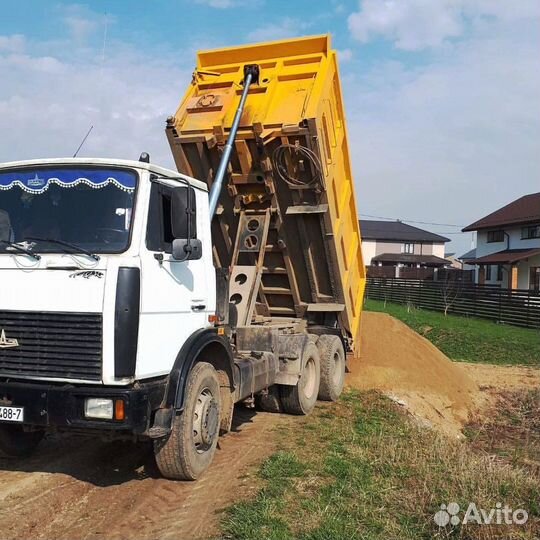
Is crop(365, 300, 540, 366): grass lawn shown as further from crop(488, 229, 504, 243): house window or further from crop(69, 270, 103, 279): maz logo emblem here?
crop(488, 229, 504, 243): house window

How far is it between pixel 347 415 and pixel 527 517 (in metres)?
4.07

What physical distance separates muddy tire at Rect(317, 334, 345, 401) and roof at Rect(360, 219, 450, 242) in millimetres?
47839

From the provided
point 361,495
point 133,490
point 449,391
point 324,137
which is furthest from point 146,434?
point 449,391

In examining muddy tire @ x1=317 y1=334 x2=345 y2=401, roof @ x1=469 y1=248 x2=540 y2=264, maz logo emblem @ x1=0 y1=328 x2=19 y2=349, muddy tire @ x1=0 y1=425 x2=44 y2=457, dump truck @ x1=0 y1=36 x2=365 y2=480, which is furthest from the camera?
roof @ x1=469 y1=248 x2=540 y2=264

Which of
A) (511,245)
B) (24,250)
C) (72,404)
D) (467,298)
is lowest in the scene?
(72,404)

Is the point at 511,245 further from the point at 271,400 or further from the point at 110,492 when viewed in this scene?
the point at 110,492

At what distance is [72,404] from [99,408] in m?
0.20

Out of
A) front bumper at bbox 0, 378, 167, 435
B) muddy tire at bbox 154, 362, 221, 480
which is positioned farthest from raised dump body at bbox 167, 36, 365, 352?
front bumper at bbox 0, 378, 167, 435

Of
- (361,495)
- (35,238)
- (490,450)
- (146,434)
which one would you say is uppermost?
(35,238)

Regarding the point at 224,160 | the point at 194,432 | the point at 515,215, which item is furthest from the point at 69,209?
the point at 515,215

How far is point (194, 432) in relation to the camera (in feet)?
16.9

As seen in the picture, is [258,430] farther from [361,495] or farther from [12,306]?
[12,306]

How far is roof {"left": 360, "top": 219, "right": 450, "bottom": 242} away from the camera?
190ft

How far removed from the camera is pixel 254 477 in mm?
5199
